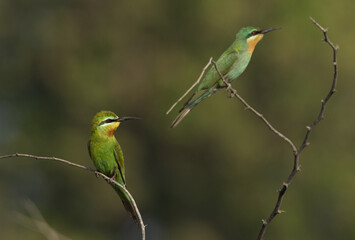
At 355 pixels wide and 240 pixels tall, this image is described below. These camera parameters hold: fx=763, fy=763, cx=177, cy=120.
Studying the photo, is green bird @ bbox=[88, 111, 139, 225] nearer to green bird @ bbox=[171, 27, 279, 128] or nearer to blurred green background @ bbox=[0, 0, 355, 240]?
green bird @ bbox=[171, 27, 279, 128]

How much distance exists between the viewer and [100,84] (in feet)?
41.6

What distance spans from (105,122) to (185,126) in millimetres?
8391

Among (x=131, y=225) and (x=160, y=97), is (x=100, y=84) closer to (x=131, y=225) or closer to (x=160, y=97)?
(x=160, y=97)

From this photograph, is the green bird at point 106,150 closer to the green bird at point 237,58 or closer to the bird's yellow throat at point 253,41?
the green bird at point 237,58

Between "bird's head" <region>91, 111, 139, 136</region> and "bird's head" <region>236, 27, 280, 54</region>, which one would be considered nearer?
"bird's head" <region>91, 111, 139, 136</region>

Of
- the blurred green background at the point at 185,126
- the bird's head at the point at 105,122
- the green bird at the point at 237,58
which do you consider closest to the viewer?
the bird's head at the point at 105,122

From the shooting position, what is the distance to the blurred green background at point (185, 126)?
12141 mm

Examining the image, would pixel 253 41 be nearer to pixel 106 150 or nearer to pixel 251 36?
pixel 251 36

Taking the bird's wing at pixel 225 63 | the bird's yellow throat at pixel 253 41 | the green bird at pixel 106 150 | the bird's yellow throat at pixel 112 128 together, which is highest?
the bird's yellow throat at pixel 253 41

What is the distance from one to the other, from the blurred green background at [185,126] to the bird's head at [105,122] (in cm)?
819

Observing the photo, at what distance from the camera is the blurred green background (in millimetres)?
12141

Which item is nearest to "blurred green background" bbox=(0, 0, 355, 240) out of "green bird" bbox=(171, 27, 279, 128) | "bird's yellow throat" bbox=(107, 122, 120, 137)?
"green bird" bbox=(171, 27, 279, 128)

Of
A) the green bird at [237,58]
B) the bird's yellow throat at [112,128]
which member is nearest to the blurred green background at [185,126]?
the green bird at [237,58]

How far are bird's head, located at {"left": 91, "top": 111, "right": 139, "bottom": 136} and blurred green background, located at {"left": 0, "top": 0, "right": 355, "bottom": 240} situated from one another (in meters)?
8.19
